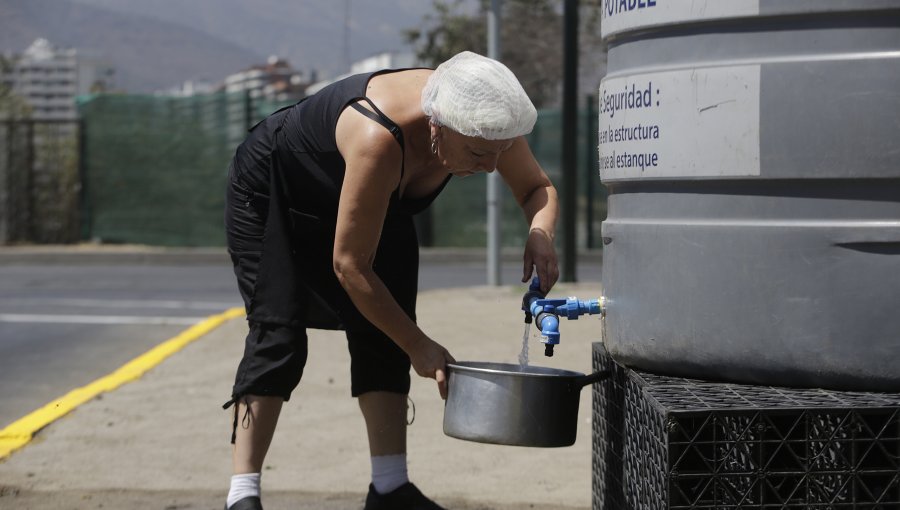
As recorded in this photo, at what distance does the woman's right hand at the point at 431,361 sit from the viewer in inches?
128

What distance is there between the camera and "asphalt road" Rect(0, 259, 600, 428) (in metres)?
6.80

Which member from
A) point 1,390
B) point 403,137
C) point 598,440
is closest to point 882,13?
point 403,137

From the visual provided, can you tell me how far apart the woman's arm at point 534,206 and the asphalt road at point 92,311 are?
2920 mm

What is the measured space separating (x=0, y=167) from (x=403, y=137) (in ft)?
54.3

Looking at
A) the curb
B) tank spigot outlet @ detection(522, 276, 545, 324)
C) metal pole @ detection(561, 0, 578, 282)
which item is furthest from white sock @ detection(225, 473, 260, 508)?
the curb

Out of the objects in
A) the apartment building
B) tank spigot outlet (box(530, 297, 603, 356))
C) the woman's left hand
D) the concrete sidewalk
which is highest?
the apartment building

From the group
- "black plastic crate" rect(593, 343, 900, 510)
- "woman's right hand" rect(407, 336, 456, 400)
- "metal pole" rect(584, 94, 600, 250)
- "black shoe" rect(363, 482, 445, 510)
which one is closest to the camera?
"black plastic crate" rect(593, 343, 900, 510)

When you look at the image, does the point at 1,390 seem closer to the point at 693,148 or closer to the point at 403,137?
the point at 403,137

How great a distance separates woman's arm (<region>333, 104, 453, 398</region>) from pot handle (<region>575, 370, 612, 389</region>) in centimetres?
36

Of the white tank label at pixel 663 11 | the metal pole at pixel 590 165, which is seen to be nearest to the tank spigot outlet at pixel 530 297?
the white tank label at pixel 663 11

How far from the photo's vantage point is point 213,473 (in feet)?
14.9

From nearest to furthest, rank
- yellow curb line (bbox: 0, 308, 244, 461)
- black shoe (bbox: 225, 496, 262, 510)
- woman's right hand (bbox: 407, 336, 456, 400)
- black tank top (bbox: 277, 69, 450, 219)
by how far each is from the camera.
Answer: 1. woman's right hand (bbox: 407, 336, 456, 400)
2. black tank top (bbox: 277, 69, 450, 219)
3. black shoe (bbox: 225, 496, 262, 510)
4. yellow curb line (bbox: 0, 308, 244, 461)

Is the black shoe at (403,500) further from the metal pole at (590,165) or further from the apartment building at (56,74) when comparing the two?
the apartment building at (56,74)

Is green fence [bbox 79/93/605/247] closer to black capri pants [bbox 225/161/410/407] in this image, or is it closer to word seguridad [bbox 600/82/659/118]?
black capri pants [bbox 225/161/410/407]
